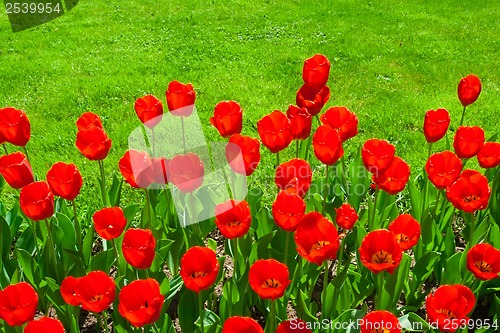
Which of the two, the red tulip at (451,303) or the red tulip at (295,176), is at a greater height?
the red tulip at (295,176)

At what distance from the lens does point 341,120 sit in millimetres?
2766

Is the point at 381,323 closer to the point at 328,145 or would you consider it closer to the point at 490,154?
the point at 328,145

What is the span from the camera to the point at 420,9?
7.84 meters

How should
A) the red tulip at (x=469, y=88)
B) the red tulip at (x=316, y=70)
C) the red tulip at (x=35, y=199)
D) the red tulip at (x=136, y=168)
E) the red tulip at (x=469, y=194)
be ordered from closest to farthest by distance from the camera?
the red tulip at (x=35, y=199), the red tulip at (x=469, y=194), the red tulip at (x=136, y=168), the red tulip at (x=316, y=70), the red tulip at (x=469, y=88)

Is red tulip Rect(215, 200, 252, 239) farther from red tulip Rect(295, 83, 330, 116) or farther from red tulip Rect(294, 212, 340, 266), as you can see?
red tulip Rect(295, 83, 330, 116)

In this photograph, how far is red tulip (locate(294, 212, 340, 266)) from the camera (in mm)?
2094

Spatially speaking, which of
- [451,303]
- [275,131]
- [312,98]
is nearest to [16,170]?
[275,131]

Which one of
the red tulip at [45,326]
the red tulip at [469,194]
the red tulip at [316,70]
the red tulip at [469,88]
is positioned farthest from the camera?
the red tulip at [469,88]

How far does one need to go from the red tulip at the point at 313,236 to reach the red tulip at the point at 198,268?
30 centimetres

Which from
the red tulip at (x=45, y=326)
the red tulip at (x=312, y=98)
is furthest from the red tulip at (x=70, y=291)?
the red tulip at (x=312, y=98)

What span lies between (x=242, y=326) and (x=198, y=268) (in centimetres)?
29

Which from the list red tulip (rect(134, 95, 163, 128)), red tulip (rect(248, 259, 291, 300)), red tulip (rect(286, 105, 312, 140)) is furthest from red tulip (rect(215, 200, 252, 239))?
red tulip (rect(134, 95, 163, 128))

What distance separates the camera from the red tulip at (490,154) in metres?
2.67

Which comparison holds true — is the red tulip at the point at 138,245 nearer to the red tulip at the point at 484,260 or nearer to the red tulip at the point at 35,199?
the red tulip at the point at 35,199
